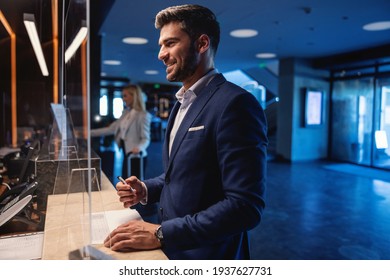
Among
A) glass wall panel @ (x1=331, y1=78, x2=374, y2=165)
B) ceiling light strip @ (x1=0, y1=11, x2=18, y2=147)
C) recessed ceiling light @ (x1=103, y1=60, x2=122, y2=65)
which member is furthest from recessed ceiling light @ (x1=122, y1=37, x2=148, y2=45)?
glass wall panel @ (x1=331, y1=78, x2=374, y2=165)

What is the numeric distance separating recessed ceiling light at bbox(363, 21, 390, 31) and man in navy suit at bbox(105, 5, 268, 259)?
190 inches

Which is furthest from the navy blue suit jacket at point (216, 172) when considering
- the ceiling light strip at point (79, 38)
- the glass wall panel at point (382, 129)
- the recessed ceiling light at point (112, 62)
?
the recessed ceiling light at point (112, 62)

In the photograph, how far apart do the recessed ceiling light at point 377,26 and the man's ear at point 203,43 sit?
481cm

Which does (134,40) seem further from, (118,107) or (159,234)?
(159,234)

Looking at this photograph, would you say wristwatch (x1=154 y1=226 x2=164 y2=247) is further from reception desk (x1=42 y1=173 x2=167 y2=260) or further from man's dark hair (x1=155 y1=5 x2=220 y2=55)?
man's dark hair (x1=155 y1=5 x2=220 y2=55)

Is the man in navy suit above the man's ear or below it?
below

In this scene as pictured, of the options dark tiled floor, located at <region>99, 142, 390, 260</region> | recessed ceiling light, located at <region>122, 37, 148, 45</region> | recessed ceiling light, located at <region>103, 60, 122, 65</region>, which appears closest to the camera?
dark tiled floor, located at <region>99, 142, 390, 260</region>

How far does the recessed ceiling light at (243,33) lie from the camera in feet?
17.3

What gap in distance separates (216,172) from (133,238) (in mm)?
317

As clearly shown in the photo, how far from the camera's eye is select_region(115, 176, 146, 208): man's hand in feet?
3.81

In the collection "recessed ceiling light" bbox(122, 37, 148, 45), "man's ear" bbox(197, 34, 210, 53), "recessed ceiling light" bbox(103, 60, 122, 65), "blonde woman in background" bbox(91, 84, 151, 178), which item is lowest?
"blonde woman in background" bbox(91, 84, 151, 178)

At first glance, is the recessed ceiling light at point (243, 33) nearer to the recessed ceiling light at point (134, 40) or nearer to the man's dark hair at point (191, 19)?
the recessed ceiling light at point (134, 40)

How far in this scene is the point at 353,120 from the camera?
776 centimetres

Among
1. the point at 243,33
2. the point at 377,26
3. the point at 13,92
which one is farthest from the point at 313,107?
the point at 13,92
